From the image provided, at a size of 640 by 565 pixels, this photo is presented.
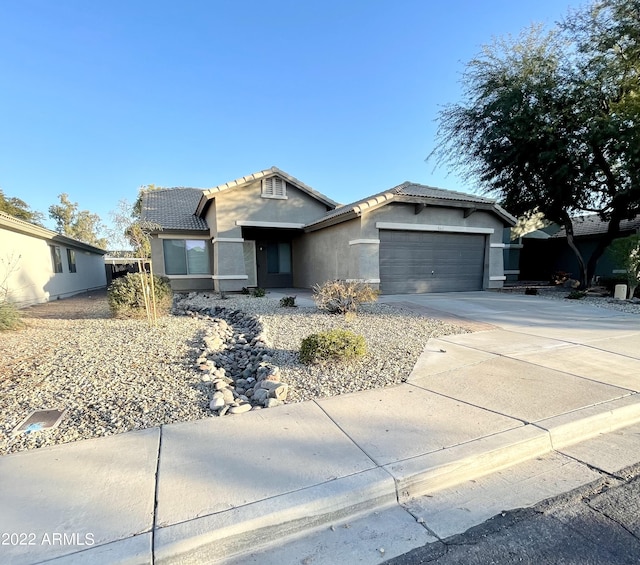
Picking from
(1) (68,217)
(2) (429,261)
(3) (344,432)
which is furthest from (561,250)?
(1) (68,217)

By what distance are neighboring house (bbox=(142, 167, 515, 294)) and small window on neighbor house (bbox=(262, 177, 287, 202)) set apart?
42 mm

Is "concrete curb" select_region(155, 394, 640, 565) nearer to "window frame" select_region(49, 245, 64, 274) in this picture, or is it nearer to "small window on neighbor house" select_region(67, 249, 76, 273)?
"window frame" select_region(49, 245, 64, 274)

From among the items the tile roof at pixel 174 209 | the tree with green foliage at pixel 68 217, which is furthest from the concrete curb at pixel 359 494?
the tree with green foliage at pixel 68 217

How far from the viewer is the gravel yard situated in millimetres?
3394

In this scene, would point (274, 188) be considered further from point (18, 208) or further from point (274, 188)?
point (18, 208)

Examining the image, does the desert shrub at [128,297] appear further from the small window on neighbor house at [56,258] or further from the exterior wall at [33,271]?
the small window on neighbor house at [56,258]

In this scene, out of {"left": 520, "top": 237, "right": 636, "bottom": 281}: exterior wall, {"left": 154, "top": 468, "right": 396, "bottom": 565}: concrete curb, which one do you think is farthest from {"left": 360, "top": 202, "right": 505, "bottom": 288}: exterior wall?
{"left": 520, "top": 237, "right": 636, "bottom": 281}: exterior wall

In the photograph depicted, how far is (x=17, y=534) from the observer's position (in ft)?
6.30

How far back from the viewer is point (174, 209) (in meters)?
16.7

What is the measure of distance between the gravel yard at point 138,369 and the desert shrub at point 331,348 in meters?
0.15

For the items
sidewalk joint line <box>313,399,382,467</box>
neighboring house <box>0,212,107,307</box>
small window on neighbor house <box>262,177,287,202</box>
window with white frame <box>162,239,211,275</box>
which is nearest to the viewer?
sidewalk joint line <box>313,399,382,467</box>

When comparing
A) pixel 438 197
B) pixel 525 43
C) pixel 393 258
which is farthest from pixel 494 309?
pixel 525 43

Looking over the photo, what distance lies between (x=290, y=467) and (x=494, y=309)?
8641 millimetres

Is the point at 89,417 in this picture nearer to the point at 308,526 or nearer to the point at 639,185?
the point at 308,526
